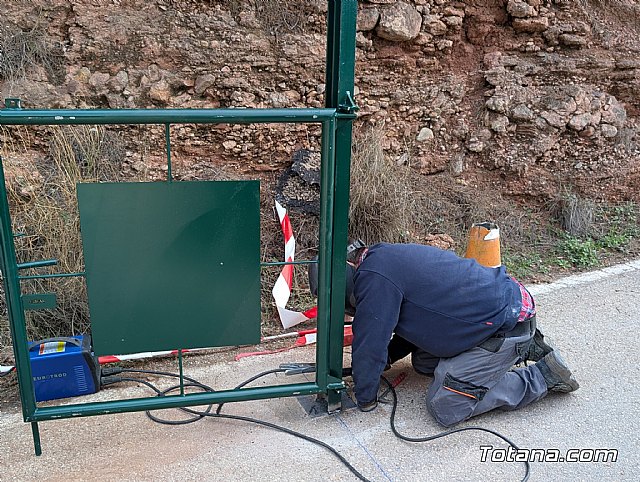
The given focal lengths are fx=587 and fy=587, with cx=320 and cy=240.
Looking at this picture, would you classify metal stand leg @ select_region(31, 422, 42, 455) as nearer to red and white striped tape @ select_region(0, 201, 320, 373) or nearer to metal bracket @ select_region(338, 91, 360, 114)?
red and white striped tape @ select_region(0, 201, 320, 373)

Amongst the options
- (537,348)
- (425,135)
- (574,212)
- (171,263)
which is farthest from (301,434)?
(574,212)

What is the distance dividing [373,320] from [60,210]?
2.78 meters

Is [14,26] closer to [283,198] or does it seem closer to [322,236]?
[283,198]

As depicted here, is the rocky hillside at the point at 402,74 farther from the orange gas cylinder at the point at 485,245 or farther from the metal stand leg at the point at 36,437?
the metal stand leg at the point at 36,437

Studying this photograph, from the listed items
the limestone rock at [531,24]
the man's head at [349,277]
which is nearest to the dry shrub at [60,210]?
the man's head at [349,277]

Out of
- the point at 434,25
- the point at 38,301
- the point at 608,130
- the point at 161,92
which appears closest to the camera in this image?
the point at 38,301

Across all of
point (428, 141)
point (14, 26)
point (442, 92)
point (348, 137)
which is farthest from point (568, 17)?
point (14, 26)

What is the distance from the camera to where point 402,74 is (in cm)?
704

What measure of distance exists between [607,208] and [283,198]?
14.5 ft

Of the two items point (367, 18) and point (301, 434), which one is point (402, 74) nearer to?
point (367, 18)

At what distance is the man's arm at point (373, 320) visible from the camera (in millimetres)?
3188

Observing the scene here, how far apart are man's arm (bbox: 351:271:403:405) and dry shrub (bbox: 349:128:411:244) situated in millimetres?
2458

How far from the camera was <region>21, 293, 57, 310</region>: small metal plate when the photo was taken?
2729mm

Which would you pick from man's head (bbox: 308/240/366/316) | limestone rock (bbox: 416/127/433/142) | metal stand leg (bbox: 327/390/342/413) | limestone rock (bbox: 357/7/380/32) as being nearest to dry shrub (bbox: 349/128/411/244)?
limestone rock (bbox: 416/127/433/142)
